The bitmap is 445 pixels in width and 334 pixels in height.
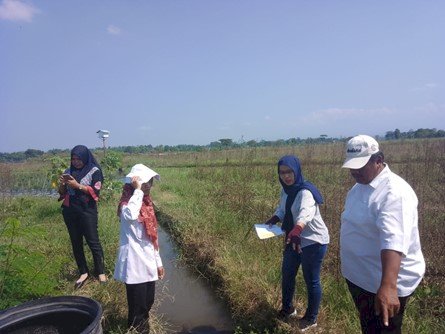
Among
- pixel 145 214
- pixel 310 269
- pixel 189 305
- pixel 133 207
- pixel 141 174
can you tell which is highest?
pixel 141 174

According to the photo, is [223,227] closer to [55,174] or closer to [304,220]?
[304,220]

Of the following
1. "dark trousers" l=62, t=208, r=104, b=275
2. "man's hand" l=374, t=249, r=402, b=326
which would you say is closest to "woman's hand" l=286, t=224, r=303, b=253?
"man's hand" l=374, t=249, r=402, b=326

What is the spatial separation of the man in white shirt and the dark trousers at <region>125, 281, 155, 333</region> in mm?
1836

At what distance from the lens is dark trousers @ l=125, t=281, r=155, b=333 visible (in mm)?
3101

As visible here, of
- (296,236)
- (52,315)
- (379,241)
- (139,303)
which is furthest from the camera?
(139,303)

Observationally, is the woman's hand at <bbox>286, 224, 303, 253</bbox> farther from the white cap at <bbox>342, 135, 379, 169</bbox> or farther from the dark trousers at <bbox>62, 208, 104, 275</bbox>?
the dark trousers at <bbox>62, 208, 104, 275</bbox>

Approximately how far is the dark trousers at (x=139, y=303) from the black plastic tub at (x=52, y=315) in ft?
2.40

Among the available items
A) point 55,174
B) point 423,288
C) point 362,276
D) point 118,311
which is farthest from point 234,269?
point 55,174

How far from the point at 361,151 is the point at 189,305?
3273 millimetres

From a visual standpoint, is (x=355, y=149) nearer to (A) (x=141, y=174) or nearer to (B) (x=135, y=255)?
(A) (x=141, y=174)

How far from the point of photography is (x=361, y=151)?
2168 millimetres

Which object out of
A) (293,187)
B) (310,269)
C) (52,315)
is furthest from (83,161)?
(310,269)

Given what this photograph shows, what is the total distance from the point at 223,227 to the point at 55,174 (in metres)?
4.57

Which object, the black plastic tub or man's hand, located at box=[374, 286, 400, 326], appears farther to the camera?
the black plastic tub
